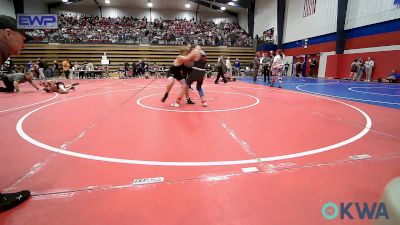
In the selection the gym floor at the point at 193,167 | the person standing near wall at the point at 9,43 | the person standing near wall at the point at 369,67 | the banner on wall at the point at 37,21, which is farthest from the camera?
the banner on wall at the point at 37,21

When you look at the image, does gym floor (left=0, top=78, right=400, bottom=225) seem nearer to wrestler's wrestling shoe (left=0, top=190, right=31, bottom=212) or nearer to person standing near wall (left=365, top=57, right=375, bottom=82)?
wrestler's wrestling shoe (left=0, top=190, right=31, bottom=212)

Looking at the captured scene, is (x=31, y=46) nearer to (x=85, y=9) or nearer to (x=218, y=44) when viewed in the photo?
(x=85, y=9)

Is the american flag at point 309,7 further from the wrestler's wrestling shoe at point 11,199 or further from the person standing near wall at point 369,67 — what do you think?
the wrestler's wrestling shoe at point 11,199

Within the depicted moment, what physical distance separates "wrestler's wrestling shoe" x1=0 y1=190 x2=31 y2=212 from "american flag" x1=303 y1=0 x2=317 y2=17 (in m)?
25.7

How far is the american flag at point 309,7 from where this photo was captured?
73.2ft

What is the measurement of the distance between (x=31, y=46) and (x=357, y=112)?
30101 mm

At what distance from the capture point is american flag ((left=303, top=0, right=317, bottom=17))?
73.2 feet

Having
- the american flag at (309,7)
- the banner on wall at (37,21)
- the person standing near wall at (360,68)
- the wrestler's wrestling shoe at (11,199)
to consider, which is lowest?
the wrestler's wrestling shoe at (11,199)

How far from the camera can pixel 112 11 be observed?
3519 centimetres

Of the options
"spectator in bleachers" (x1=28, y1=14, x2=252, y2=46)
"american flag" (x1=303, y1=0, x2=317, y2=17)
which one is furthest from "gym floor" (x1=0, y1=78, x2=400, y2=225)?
"spectator in bleachers" (x1=28, y1=14, x2=252, y2=46)

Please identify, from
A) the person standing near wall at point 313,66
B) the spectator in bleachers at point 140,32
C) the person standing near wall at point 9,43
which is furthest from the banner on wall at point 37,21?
the person standing near wall at point 313,66

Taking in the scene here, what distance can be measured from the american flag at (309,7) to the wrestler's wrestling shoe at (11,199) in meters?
25.7

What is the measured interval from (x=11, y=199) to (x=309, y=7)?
2647cm

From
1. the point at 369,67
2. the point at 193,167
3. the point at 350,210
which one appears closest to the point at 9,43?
the point at 193,167
